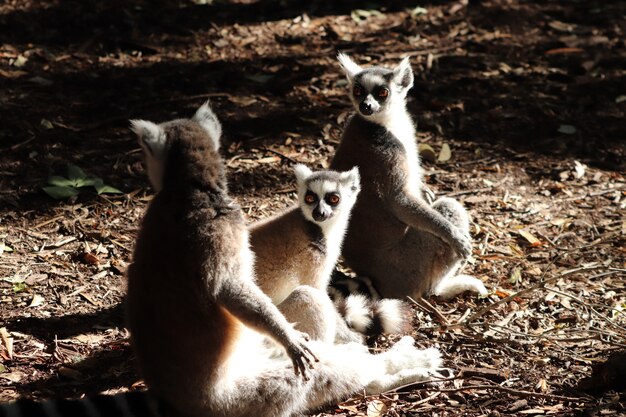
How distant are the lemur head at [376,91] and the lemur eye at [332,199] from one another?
2.72 feet

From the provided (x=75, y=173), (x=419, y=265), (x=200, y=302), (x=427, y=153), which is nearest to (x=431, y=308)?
(x=419, y=265)

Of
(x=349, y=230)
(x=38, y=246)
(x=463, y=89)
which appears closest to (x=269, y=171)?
(x=349, y=230)

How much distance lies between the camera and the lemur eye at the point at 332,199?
486cm

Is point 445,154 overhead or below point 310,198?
below

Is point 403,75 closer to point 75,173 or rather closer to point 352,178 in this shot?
point 352,178

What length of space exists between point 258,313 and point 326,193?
1.20 metres

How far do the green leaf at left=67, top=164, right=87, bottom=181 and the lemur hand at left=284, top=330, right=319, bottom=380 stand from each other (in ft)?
10.6

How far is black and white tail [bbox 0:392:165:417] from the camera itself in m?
3.69

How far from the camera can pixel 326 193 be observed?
4836mm

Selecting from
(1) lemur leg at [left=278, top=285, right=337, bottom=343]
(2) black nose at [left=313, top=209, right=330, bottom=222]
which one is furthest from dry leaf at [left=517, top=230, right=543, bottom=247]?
(1) lemur leg at [left=278, top=285, right=337, bottom=343]

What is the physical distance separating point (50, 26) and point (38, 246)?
4.01 meters

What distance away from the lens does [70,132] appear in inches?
284

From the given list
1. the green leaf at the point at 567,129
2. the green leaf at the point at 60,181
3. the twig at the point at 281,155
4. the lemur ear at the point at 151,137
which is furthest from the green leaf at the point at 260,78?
the lemur ear at the point at 151,137

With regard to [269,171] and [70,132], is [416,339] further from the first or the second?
[70,132]
